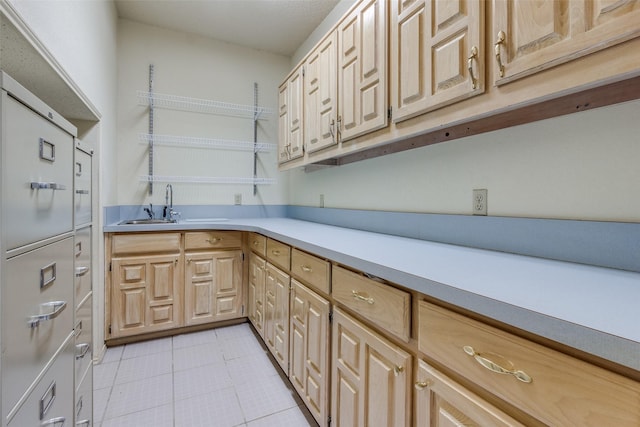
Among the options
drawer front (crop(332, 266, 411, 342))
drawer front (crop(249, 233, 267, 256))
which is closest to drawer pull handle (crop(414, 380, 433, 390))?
drawer front (crop(332, 266, 411, 342))

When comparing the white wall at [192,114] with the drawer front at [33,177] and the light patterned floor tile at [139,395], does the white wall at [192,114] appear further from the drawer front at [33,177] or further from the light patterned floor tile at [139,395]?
the drawer front at [33,177]

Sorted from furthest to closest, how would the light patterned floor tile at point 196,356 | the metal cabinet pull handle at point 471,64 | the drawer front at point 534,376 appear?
1. the light patterned floor tile at point 196,356
2. the metal cabinet pull handle at point 471,64
3. the drawer front at point 534,376

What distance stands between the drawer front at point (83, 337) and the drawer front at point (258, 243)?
101 centimetres

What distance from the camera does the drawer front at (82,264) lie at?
4.02ft

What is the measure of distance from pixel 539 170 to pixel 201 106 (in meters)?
2.85

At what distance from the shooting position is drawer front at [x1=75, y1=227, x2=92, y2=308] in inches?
48.2

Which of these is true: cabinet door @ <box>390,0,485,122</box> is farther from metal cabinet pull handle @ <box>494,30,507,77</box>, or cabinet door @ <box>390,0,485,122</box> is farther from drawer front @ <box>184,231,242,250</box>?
drawer front @ <box>184,231,242,250</box>

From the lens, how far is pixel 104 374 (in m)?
1.90

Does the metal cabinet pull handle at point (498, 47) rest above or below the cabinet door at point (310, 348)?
above

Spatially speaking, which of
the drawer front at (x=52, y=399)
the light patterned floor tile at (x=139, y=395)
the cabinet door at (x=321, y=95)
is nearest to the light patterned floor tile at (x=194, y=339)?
the light patterned floor tile at (x=139, y=395)

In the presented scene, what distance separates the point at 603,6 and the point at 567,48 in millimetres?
93

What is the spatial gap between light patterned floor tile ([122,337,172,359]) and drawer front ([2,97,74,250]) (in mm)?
1521

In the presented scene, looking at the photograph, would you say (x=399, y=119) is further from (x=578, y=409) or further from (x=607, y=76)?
(x=578, y=409)

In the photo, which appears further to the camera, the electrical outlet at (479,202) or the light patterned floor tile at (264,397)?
the light patterned floor tile at (264,397)
